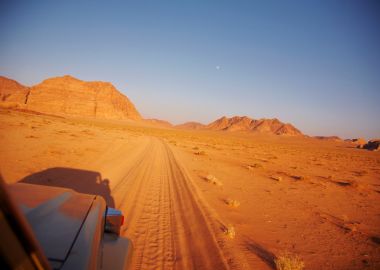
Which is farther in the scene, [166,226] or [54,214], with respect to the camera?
[166,226]

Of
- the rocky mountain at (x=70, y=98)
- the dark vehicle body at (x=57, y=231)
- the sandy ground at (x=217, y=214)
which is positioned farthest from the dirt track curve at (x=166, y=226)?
the rocky mountain at (x=70, y=98)

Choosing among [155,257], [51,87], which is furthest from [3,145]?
[51,87]

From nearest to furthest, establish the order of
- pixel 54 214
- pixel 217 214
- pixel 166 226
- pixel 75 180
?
pixel 54 214 → pixel 166 226 → pixel 217 214 → pixel 75 180

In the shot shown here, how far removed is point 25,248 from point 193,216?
6.13 m

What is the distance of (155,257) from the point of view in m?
4.46

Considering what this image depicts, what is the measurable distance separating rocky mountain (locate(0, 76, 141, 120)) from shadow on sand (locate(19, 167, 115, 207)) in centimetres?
12384

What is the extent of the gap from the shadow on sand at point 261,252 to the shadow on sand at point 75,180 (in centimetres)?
348

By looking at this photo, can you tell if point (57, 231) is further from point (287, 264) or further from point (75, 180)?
point (75, 180)

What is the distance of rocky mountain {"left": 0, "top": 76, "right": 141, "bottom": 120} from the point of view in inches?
5059

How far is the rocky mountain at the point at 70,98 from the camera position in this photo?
128500 mm

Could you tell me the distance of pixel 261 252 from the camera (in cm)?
542

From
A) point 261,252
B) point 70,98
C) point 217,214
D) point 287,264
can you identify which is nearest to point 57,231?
point 287,264

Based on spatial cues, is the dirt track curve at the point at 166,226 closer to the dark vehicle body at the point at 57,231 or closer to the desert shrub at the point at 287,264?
the desert shrub at the point at 287,264

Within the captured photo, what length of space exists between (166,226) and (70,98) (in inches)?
5802
